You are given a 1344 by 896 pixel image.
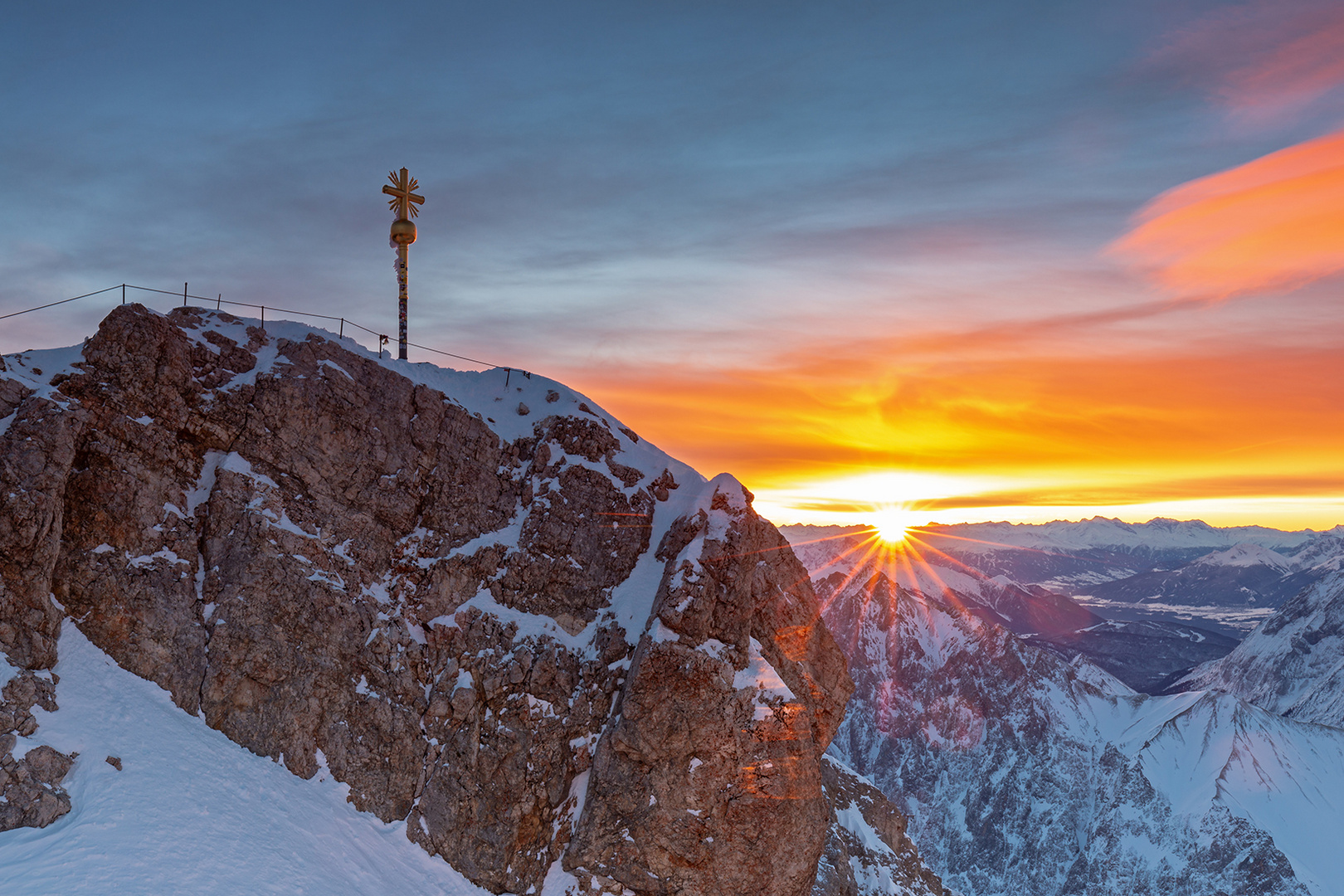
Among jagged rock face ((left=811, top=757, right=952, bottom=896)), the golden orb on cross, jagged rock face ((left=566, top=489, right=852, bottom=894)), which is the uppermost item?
the golden orb on cross

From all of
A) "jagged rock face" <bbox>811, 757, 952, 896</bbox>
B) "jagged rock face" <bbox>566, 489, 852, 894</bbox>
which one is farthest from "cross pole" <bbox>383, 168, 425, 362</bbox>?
"jagged rock face" <bbox>811, 757, 952, 896</bbox>

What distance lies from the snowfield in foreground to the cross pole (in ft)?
99.1

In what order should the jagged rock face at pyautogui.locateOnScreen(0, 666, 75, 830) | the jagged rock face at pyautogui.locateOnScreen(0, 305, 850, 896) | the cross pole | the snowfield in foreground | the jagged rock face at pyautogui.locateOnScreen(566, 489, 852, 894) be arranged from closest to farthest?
1. the snowfield in foreground
2. the jagged rock face at pyautogui.locateOnScreen(0, 666, 75, 830)
3. the jagged rock face at pyautogui.locateOnScreen(0, 305, 850, 896)
4. the jagged rock face at pyautogui.locateOnScreen(566, 489, 852, 894)
5. the cross pole

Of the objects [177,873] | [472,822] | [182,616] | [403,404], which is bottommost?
[472,822]

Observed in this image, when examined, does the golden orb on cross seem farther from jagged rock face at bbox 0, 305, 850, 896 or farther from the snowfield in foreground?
the snowfield in foreground

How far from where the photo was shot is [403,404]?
52.5m

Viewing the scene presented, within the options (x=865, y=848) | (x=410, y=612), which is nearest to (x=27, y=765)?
(x=410, y=612)

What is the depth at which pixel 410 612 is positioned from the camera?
46938 mm

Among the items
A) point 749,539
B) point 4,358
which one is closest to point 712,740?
point 749,539

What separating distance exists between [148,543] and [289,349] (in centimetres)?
1405

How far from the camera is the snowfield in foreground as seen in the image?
29.2m

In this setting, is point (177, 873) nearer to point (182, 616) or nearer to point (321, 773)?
point (321, 773)

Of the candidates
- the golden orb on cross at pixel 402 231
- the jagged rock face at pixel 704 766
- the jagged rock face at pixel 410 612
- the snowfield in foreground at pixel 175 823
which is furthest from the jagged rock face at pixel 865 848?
the golden orb on cross at pixel 402 231

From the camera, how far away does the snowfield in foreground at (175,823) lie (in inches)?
1152
